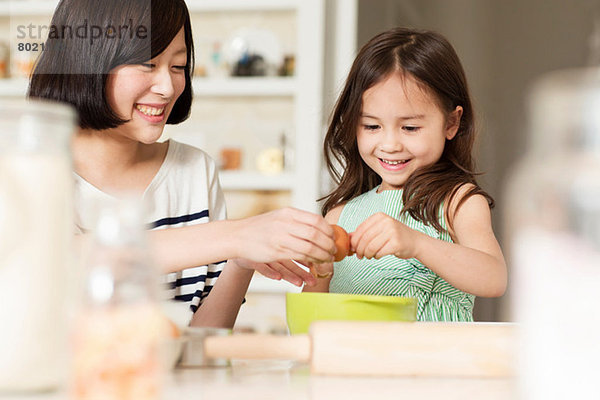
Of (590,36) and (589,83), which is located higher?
(590,36)

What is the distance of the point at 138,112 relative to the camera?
4.71 ft

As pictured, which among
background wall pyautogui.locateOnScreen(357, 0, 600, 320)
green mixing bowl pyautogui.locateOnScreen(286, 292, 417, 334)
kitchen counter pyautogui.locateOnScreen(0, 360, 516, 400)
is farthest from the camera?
background wall pyautogui.locateOnScreen(357, 0, 600, 320)

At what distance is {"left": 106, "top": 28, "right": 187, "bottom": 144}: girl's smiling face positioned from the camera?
1398mm

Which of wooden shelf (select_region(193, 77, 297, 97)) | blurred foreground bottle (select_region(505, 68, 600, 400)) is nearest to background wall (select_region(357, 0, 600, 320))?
wooden shelf (select_region(193, 77, 297, 97))

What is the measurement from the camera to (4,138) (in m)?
0.50

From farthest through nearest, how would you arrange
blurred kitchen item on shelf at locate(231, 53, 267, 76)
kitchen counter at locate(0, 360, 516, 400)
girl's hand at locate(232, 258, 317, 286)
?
blurred kitchen item on shelf at locate(231, 53, 267, 76) < girl's hand at locate(232, 258, 317, 286) < kitchen counter at locate(0, 360, 516, 400)

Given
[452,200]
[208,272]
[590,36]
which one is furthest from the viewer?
[590,36]

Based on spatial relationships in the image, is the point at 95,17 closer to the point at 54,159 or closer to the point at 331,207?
the point at 331,207

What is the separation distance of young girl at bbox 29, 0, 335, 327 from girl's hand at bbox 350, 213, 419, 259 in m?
0.15

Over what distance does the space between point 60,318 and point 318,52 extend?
267 cm

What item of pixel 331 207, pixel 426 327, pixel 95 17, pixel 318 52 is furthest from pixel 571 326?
pixel 318 52

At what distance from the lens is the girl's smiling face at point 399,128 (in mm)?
1520

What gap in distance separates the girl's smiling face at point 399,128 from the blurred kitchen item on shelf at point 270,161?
1.65 meters

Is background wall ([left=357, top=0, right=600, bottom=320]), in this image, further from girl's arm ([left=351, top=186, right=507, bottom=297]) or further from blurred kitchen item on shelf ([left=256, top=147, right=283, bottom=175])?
girl's arm ([left=351, top=186, right=507, bottom=297])
